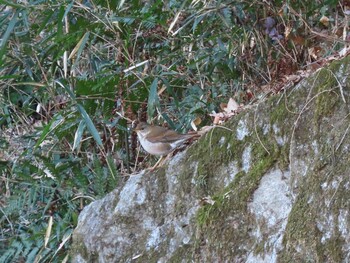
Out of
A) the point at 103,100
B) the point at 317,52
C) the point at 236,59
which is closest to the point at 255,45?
the point at 236,59

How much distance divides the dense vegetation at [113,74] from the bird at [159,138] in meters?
0.18

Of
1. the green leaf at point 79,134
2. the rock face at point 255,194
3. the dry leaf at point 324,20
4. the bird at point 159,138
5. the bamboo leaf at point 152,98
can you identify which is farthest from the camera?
the dry leaf at point 324,20

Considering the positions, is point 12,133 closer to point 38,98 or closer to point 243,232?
point 38,98

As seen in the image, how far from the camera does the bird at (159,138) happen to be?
15.6 ft

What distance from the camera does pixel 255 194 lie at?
3.81 meters

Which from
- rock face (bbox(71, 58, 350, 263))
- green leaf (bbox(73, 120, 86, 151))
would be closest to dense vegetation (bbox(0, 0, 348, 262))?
green leaf (bbox(73, 120, 86, 151))

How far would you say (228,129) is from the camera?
13.6 feet

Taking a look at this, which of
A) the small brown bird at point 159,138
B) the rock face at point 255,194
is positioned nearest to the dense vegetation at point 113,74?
the small brown bird at point 159,138

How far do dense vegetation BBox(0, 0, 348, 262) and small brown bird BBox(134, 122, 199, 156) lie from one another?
18 cm

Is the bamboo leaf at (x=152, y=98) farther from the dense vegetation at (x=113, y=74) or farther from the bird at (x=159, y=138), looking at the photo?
the bird at (x=159, y=138)

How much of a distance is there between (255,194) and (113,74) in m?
2.20

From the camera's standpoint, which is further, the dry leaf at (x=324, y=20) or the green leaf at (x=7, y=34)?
A: the dry leaf at (x=324, y=20)

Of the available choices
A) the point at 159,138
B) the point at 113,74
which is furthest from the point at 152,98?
the point at 113,74

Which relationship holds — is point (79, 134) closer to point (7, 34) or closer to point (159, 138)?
point (159, 138)
